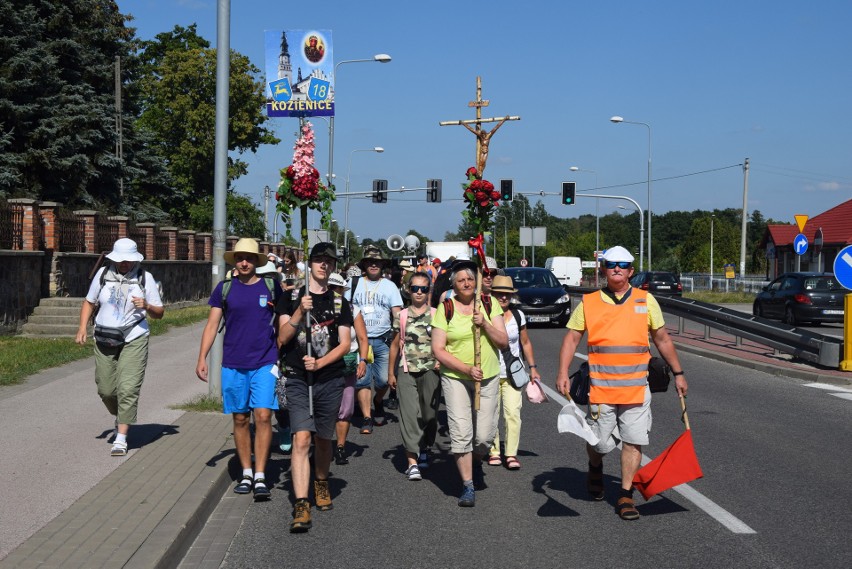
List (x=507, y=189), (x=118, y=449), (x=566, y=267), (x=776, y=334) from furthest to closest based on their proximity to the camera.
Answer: (x=566, y=267), (x=507, y=189), (x=776, y=334), (x=118, y=449)

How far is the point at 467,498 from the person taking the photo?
22.8 feet

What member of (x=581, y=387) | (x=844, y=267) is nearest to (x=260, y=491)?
(x=581, y=387)

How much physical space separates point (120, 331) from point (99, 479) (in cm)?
161

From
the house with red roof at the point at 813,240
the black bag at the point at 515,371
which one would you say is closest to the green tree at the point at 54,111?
the black bag at the point at 515,371

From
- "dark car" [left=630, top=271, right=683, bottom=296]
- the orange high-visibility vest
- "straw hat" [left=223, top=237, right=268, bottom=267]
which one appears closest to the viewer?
the orange high-visibility vest

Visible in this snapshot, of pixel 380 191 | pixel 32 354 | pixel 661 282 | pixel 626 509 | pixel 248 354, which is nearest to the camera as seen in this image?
pixel 626 509

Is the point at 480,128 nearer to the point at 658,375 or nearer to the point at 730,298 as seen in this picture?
the point at 658,375

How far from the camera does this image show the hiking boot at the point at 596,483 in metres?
7.19

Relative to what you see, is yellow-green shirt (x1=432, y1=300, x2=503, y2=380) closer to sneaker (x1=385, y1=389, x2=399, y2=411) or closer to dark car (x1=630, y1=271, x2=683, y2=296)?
sneaker (x1=385, y1=389, x2=399, y2=411)

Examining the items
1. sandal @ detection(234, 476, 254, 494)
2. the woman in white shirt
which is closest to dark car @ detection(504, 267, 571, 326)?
the woman in white shirt

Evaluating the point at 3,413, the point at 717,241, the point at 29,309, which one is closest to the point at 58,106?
the point at 29,309

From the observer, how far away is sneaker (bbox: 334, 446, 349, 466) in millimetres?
8758

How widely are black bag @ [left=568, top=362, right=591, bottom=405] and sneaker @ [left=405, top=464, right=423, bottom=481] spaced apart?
161 cm

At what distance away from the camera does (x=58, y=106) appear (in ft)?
111
